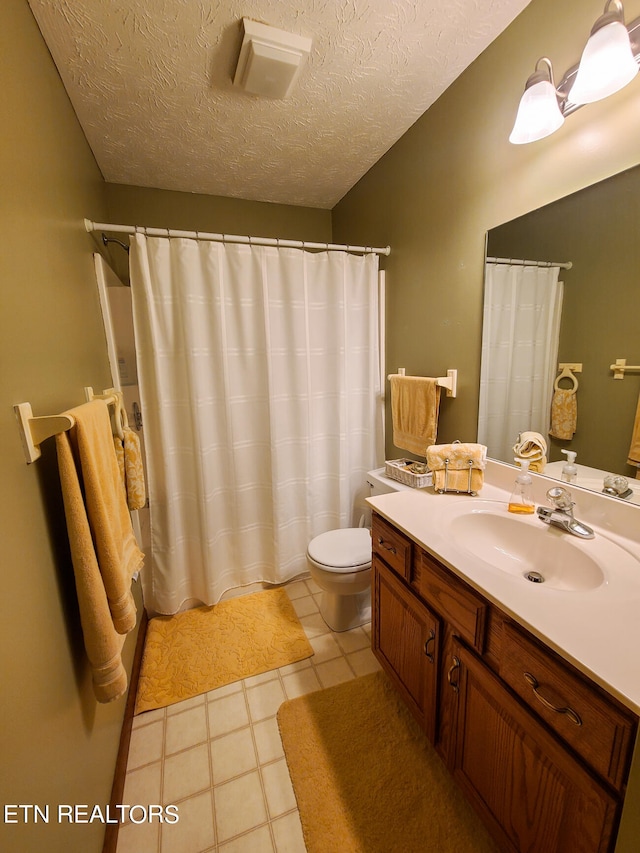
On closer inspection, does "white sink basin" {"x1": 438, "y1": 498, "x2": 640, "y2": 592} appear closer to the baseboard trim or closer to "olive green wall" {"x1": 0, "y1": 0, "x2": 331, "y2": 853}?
"olive green wall" {"x1": 0, "y1": 0, "x2": 331, "y2": 853}

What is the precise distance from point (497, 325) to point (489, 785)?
1434mm

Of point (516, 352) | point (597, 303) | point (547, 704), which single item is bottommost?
point (547, 704)

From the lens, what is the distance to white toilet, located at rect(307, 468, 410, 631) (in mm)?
1611

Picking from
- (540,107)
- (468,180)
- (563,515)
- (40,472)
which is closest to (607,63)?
(540,107)

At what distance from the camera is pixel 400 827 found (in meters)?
1.02

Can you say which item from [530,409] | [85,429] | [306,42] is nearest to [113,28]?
[306,42]

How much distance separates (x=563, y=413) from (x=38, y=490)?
60.6 inches

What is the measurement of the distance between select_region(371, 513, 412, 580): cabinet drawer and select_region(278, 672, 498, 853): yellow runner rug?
0.63 meters

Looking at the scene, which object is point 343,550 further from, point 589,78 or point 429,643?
point 589,78

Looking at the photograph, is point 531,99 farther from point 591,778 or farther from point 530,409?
point 591,778

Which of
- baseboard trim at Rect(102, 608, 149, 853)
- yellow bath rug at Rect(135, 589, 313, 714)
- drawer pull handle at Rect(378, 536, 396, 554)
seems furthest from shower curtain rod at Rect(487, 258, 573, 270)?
baseboard trim at Rect(102, 608, 149, 853)

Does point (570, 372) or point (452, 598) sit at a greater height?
point (570, 372)

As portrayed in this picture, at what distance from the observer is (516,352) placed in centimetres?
131

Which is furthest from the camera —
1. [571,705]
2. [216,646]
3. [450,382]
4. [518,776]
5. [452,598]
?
[216,646]
